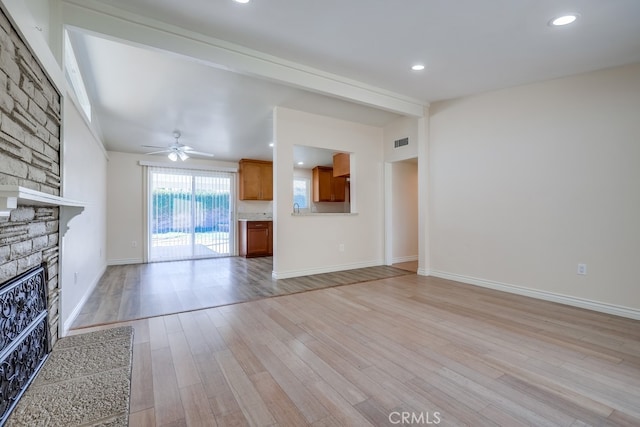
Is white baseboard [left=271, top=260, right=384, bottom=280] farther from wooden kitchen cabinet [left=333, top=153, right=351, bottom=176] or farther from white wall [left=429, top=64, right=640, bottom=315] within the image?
wooden kitchen cabinet [left=333, top=153, right=351, bottom=176]

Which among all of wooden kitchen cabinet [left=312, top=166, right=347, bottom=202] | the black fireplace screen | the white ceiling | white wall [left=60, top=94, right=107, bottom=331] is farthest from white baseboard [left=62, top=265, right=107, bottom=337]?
wooden kitchen cabinet [left=312, top=166, right=347, bottom=202]

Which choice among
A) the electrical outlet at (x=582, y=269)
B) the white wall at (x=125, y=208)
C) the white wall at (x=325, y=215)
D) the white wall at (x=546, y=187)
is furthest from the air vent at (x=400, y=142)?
the white wall at (x=125, y=208)

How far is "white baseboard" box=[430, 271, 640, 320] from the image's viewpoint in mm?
2824

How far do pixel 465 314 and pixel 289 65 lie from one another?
3198mm

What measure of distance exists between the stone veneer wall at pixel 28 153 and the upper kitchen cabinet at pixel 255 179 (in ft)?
15.9

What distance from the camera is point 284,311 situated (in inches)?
115

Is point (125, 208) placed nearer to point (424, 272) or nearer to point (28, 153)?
point (28, 153)

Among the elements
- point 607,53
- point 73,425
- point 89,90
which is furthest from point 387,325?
point 89,90

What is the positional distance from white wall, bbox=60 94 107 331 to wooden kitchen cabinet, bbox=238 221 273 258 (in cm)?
315

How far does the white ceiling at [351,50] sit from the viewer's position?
225 cm

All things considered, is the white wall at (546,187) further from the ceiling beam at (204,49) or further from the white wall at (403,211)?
the ceiling beam at (204,49)

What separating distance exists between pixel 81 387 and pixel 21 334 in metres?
0.44

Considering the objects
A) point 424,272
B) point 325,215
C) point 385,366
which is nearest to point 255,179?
point 325,215

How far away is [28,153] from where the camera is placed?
1.69 metres
